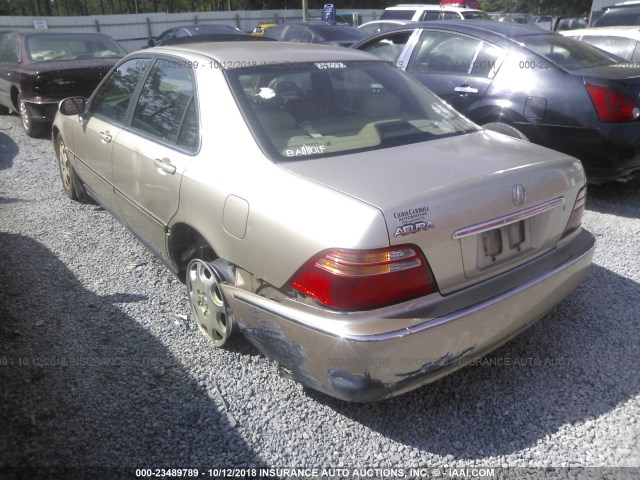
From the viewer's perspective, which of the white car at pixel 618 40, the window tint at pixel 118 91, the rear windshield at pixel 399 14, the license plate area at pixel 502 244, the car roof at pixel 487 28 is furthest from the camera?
the rear windshield at pixel 399 14

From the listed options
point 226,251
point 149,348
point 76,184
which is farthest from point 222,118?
point 76,184

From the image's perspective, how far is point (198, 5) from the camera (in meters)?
43.0

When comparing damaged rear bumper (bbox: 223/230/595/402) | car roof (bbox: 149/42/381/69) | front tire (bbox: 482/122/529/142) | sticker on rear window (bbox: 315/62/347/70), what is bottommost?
damaged rear bumper (bbox: 223/230/595/402)

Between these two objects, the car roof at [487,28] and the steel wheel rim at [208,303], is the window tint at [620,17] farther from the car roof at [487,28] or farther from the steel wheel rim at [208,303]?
the steel wheel rim at [208,303]

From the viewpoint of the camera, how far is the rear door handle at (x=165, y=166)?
115 inches

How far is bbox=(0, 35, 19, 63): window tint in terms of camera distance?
8133 mm

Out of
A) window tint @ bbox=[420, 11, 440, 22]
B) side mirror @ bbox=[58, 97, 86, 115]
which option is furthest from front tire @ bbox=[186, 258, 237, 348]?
window tint @ bbox=[420, 11, 440, 22]

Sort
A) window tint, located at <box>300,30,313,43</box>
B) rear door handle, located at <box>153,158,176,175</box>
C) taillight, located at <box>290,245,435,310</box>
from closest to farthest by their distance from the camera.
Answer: taillight, located at <box>290,245,435,310</box> → rear door handle, located at <box>153,158,176,175</box> → window tint, located at <box>300,30,313,43</box>

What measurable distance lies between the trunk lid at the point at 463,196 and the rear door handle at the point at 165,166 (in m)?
0.85

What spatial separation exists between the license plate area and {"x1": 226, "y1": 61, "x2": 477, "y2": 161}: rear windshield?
2.41ft

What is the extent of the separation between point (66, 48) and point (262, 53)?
6.37m

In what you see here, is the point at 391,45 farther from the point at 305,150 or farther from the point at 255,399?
the point at 255,399

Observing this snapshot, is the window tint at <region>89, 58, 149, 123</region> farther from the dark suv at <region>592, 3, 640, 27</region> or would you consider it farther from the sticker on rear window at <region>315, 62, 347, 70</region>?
the dark suv at <region>592, 3, 640, 27</region>

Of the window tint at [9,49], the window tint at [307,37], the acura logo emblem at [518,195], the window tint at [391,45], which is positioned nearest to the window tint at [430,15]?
the window tint at [307,37]
